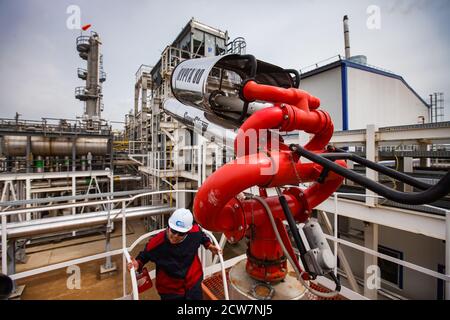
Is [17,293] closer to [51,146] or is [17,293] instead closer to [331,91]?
[51,146]

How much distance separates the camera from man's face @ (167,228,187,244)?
7.03 feet

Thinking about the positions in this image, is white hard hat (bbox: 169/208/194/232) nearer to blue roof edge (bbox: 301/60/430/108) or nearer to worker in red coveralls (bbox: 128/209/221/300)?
worker in red coveralls (bbox: 128/209/221/300)

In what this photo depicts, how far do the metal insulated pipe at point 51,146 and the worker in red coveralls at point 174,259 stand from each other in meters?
9.93

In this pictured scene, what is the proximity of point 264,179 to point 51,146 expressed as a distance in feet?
38.5

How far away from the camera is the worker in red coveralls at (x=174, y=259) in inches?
84.6

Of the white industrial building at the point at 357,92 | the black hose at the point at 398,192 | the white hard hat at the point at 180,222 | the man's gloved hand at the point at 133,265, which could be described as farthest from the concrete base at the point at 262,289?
the white industrial building at the point at 357,92

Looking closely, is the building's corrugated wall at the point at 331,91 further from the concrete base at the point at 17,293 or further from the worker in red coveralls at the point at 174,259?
the concrete base at the point at 17,293

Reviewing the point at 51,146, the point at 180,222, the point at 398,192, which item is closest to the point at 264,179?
the point at 398,192

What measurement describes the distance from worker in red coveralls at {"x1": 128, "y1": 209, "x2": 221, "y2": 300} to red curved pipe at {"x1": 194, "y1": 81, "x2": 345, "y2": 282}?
1.03m

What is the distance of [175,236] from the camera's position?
7.06ft

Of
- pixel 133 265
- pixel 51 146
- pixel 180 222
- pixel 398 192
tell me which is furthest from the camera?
pixel 51 146

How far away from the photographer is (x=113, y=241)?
8.30m

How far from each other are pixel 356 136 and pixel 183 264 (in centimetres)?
300
